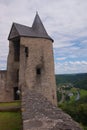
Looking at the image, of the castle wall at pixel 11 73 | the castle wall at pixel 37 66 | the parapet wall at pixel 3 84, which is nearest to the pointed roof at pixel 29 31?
the castle wall at pixel 37 66

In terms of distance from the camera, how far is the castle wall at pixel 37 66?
20953 millimetres

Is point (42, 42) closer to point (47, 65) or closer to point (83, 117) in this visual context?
point (47, 65)

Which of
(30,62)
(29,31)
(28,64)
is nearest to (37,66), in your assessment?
(30,62)

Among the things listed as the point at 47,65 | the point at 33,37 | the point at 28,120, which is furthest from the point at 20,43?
the point at 28,120

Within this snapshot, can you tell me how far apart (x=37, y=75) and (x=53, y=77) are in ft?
5.89

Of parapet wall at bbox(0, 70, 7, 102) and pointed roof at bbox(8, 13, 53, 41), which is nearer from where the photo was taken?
pointed roof at bbox(8, 13, 53, 41)

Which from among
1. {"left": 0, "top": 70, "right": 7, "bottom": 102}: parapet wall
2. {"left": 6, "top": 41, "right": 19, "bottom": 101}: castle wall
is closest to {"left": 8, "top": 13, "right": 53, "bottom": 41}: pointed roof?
{"left": 6, "top": 41, "right": 19, "bottom": 101}: castle wall

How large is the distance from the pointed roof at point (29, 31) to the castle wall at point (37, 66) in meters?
0.47

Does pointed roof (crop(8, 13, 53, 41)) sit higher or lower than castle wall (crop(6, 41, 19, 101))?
higher

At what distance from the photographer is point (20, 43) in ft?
69.4

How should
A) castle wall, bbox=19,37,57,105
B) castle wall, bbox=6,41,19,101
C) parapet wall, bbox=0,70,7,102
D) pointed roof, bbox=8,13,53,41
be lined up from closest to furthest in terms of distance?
castle wall, bbox=19,37,57,105 < pointed roof, bbox=8,13,53,41 < parapet wall, bbox=0,70,7,102 < castle wall, bbox=6,41,19,101

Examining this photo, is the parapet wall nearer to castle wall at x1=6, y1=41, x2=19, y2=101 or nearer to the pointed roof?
castle wall at x1=6, y1=41, x2=19, y2=101

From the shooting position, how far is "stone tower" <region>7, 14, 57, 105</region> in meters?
21.0

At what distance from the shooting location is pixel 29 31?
22.3 m
